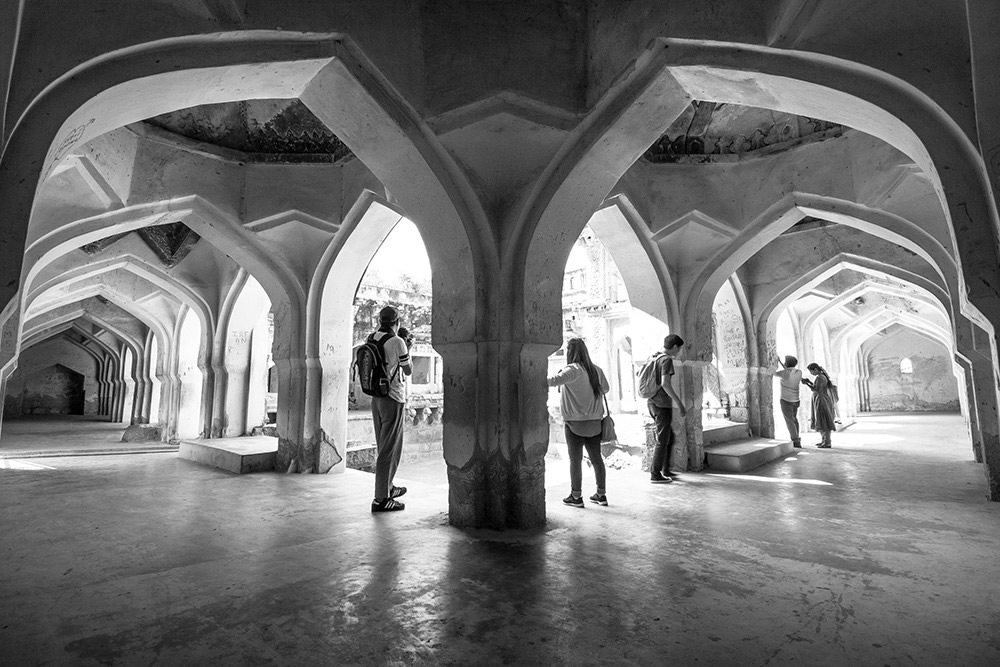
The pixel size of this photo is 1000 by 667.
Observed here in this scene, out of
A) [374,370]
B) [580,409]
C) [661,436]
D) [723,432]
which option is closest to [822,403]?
[723,432]

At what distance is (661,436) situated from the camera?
6.36 m

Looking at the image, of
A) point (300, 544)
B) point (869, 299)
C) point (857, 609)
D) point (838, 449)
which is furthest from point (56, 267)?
point (869, 299)

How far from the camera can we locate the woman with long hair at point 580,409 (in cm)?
485

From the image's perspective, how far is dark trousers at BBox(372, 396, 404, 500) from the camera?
4.72m

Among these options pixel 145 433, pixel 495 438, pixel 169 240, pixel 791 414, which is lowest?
pixel 145 433

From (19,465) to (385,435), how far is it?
21.2 feet

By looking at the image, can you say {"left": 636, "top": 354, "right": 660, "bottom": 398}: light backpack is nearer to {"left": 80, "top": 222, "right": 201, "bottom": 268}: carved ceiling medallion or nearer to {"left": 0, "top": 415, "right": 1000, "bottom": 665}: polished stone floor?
{"left": 0, "top": 415, "right": 1000, "bottom": 665}: polished stone floor

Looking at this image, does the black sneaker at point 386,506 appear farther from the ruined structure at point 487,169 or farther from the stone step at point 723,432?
the stone step at point 723,432

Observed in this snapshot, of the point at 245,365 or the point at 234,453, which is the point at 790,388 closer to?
the point at 234,453

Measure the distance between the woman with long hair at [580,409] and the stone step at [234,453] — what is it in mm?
4260

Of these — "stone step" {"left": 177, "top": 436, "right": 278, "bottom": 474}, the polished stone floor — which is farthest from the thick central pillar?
"stone step" {"left": 177, "top": 436, "right": 278, "bottom": 474}

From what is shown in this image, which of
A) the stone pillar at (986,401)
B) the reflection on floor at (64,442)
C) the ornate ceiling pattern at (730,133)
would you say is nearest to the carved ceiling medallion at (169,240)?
the reflection on floor at (64,442)

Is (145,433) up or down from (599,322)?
down

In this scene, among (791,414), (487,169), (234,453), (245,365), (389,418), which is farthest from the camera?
(791,414)
